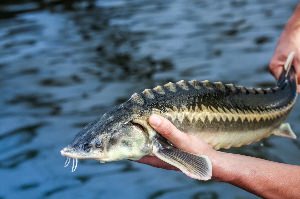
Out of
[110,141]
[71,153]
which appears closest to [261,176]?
[110,141]

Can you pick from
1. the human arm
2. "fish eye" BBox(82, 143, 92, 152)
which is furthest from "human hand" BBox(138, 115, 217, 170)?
"fish eye" BBox(82, 143, 92, 152)

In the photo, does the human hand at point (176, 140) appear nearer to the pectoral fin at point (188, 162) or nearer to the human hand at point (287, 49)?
the pectoral fin at point (188, 162)

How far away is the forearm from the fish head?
1.51 feet

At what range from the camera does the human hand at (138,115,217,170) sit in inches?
106

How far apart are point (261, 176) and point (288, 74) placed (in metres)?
1.10

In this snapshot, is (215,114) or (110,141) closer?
(110,141)

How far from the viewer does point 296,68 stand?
4191 mm

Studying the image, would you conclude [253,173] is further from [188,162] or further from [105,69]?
[105,69]

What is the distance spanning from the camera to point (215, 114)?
309 cm

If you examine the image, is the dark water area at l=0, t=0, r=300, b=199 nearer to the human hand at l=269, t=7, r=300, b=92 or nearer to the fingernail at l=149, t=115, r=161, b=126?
the human hand at l=269, t=7, r=300, b=92

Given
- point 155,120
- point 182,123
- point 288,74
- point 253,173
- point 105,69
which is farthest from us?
point 105,69

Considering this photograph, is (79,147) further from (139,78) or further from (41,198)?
(139,78)

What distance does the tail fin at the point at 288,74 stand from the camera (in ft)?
12.8

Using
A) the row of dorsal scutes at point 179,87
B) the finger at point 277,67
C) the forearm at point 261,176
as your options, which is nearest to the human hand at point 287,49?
the finger at point 277,67
